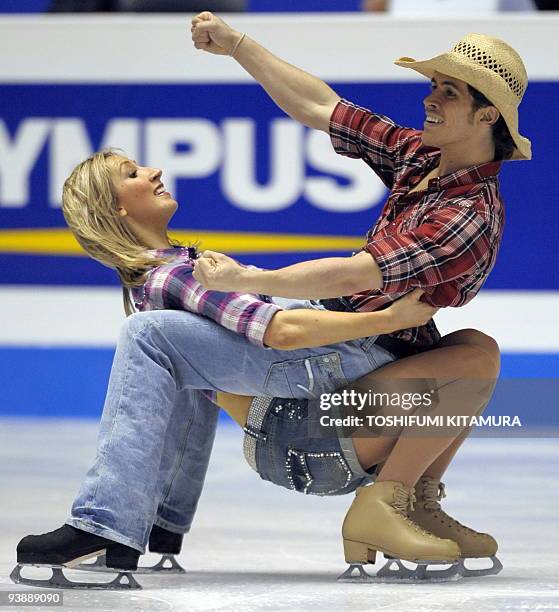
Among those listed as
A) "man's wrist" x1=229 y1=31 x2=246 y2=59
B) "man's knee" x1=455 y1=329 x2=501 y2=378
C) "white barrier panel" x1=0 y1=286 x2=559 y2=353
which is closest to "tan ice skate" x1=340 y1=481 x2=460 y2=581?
"man's knee" x1=455 y1=329 x2=501 y2=378

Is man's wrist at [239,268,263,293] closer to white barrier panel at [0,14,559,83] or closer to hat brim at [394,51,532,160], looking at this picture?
hat brim at [394,51,532,160]

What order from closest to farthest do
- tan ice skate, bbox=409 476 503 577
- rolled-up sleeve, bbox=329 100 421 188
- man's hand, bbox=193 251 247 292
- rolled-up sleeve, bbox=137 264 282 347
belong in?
1. man's hand, bbox=193 251 247 292
2. rolled-up sleeve, bbox=137 264 282 347
3. tan ice skate, bbox=409 476 503 577
4. rolled-up sleeve, bbox=329 100 421 188

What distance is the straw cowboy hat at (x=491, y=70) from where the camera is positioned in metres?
2.45

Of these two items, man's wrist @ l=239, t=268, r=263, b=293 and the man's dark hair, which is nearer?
man's wrist @ l=239, t=268, r=263, b=293

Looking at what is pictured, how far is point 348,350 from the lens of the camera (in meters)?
2.47

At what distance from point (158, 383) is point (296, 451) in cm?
31

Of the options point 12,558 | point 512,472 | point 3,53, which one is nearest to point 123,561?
point 12,558

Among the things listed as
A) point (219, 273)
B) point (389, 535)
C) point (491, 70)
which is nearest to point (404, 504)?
point (389, 535)

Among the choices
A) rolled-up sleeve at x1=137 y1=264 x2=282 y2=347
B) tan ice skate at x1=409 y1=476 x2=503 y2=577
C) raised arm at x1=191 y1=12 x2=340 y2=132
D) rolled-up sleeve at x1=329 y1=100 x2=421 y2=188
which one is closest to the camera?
rolled-up sleeve at x1=137 y1=264 x2=282 y2=347

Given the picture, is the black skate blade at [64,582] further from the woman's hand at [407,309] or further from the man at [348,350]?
the woman's hand at [407,309]

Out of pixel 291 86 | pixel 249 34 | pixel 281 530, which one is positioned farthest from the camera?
pixel 249 34

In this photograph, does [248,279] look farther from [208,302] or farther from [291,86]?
[291,86]

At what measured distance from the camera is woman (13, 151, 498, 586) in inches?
90.4

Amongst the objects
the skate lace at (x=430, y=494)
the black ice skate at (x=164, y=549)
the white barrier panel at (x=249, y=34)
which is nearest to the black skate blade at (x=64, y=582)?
the black ice skate at (x=164, y=549)
